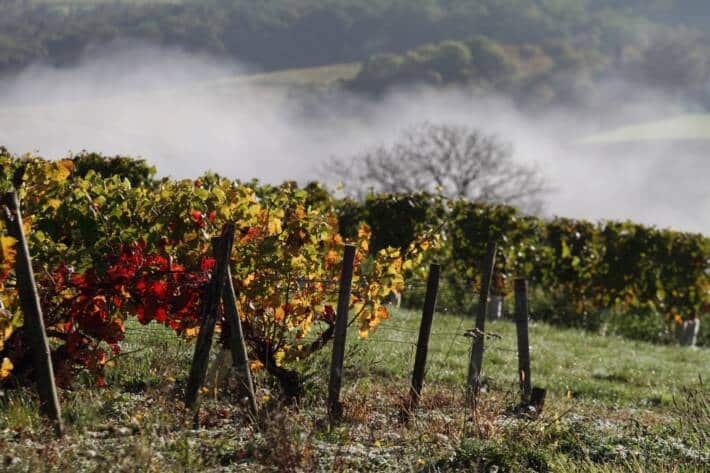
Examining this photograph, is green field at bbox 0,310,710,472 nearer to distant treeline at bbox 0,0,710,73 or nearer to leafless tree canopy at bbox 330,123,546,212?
leafless tree canopy at bbox 330,123,546,212

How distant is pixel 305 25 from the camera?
5418 inches

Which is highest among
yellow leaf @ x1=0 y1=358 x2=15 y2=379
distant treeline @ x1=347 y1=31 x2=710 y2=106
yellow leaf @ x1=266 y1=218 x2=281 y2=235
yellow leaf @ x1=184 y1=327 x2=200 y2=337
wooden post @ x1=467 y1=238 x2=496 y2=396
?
distant treeline @ x1=347 y1=31 x2=710 y2=106

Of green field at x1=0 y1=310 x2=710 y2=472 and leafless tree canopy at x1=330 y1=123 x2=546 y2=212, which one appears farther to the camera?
leafless tree canopy at x1=330 y1=123 x2=546 y2=212

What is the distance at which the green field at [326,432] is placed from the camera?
18.0ft

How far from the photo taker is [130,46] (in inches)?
5094

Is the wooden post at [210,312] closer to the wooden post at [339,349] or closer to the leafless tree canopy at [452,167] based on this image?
the wooden post at [339,349]

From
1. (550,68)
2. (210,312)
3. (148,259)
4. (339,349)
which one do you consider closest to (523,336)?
(339,349)

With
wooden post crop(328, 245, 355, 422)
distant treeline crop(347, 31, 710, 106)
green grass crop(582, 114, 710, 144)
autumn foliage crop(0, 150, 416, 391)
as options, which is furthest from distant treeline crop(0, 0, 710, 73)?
wooden post crop(328, 245, 355, 422)

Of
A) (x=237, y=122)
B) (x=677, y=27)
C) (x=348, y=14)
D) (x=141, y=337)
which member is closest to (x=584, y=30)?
(x=677, y=27)

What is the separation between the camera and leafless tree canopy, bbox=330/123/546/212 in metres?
47.9

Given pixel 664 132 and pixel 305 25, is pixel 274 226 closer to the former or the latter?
pixel 664 132

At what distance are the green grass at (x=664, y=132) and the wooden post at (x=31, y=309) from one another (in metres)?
92.2

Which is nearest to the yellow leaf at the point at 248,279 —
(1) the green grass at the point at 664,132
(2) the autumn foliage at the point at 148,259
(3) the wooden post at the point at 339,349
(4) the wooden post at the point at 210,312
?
(2) the autumn foliage at the point at 148,259

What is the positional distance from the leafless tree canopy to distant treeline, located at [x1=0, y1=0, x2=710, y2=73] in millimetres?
85102
